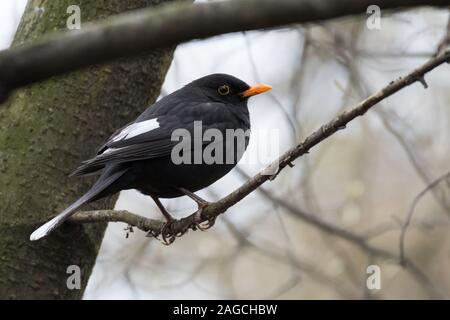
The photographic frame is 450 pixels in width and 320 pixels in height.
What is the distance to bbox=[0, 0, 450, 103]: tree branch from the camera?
5.62ft

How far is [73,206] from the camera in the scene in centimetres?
413

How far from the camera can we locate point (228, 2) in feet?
5.90

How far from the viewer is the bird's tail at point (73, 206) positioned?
410 cm

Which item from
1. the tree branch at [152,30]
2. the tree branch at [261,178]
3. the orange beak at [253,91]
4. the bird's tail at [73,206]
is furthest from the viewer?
the orange beak at [253,91]

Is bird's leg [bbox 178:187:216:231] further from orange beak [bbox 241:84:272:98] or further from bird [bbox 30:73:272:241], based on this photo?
orange beak [bbox 241:84:272:98]

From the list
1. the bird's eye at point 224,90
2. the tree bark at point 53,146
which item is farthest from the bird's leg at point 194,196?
the bird's eye at point 224,90

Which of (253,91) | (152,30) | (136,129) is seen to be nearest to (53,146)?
(136,129)

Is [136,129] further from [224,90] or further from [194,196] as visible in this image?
[224,90]

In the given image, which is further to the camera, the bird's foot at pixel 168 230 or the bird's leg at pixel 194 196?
the bird's leg at pixel 194 196

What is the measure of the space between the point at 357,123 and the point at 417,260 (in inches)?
76.1

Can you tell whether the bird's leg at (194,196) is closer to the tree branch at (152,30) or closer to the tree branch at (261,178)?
the tree branch at (261,178)

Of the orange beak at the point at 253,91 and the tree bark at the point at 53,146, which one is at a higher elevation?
the orange beak at the point at 253,91

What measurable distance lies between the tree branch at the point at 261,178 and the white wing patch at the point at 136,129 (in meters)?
0.47

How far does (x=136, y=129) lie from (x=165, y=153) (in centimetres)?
23
